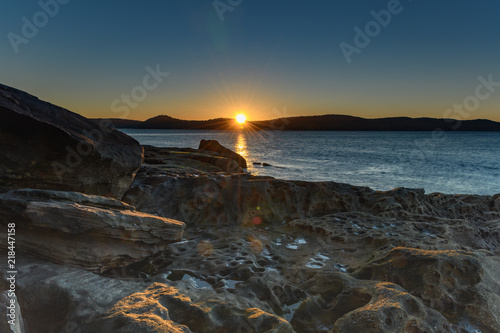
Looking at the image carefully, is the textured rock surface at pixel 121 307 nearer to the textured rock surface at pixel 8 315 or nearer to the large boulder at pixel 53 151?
the textured rock surface at pixel 8 315

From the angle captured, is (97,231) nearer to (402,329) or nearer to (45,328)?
(45,328)

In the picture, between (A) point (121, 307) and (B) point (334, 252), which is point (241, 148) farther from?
(A) point (121, 307)

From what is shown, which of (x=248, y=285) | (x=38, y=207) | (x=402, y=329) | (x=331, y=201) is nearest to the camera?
(x=402, y=329)

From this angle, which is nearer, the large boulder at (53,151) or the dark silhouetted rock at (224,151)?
the large boulder at (53,151)

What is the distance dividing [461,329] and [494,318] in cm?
53

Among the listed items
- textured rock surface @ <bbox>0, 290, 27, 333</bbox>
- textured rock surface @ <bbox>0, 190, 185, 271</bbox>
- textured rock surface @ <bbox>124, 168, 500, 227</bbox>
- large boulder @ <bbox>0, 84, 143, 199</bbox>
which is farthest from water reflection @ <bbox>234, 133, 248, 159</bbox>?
textured rock surface @ <bbox>0, 290, 27, 333</bbox>

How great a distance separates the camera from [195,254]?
18.6ft

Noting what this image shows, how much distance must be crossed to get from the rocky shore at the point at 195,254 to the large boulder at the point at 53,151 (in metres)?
0.02

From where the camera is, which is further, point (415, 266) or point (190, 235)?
point (190, 235)

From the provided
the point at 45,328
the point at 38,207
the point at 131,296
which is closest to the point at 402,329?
the point at 131,296

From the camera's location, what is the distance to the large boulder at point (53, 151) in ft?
18.1

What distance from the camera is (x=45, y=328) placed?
10.7 feet

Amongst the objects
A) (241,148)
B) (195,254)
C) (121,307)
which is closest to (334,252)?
(195,254)

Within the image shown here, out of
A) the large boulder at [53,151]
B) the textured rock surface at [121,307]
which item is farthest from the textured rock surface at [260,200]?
the textured rock surface at [121,307]
